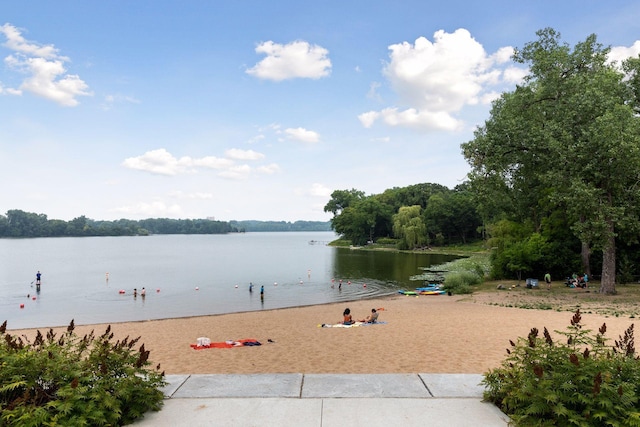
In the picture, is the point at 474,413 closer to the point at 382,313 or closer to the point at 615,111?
the point at 382,313

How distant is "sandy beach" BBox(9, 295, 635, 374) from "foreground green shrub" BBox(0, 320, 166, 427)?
5.73 meters

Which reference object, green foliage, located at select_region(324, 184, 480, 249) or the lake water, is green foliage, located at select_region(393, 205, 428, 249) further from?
the lake water

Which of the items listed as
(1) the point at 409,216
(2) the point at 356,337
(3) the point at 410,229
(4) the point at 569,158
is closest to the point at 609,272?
(4) the point at 569,158

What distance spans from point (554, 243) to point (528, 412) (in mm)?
34025

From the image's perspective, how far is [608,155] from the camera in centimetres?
2141

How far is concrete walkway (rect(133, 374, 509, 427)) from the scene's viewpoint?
5031mm

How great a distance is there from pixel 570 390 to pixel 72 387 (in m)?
5.95

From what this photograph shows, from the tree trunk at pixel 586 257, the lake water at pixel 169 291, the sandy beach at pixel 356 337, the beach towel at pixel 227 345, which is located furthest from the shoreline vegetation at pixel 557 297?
the beach towel at pixel 227 345

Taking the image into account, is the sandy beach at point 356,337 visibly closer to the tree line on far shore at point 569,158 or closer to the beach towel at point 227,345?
the beach towel at point 227,345

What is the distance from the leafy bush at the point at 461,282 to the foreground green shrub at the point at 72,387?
29372 mm

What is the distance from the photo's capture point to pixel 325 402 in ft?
18.3

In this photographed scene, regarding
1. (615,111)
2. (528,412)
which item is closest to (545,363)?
(528,412)

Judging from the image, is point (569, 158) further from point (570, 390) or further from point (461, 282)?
point (570, 390)

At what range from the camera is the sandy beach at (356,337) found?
37.3ft
